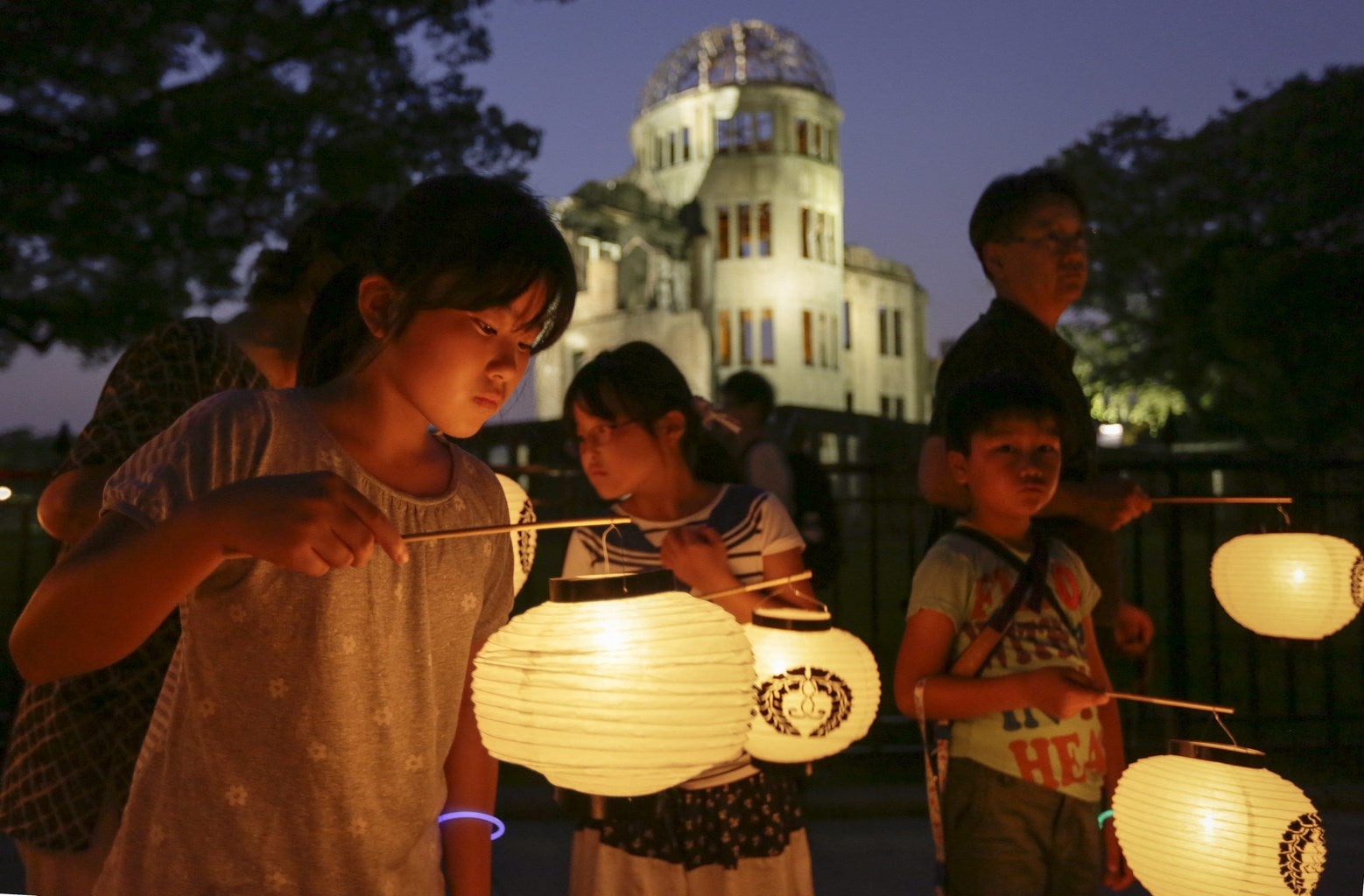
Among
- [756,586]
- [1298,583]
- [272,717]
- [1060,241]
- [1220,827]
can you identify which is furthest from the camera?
[1298,583]

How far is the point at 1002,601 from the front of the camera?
8.53ft

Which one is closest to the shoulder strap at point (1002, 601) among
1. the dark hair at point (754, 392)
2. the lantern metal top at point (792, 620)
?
the lantern metal top at point (792, 620)

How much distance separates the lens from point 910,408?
4638 centimetres

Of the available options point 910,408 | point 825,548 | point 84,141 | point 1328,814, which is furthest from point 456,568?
point 910,408

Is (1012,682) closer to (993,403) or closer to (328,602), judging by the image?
(993,403)

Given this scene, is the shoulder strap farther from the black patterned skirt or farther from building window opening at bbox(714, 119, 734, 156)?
building window opening at bbox(714, 119, 734, 156)

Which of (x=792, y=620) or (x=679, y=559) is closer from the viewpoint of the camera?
(x=792, y=620)

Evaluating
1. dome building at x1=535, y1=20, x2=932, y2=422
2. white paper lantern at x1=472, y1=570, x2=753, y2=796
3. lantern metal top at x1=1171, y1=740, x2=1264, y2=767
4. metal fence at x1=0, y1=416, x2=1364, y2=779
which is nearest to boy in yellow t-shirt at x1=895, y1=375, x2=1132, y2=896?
lantern metal top at x1=1171, y1=740, x2=1264, y2=767

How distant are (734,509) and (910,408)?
1756 inches

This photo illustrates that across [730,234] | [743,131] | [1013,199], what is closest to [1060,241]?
[1013,199]

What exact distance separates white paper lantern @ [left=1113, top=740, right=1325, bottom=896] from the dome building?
35.2 metres

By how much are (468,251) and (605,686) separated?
698 millimetres

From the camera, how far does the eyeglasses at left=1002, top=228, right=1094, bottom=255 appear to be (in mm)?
3086

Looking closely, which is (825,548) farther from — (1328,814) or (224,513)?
(224,513)
